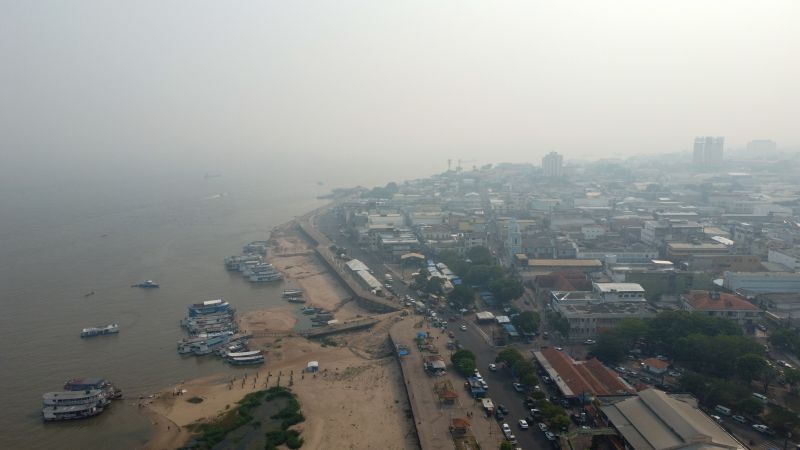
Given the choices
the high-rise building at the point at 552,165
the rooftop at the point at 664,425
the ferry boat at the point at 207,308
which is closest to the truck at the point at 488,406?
the rooftop at the point at 664,425

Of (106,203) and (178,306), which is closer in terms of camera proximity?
(178,306)

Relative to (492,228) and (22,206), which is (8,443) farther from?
(22,206)

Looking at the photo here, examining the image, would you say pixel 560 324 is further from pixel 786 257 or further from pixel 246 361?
pixel 786 257

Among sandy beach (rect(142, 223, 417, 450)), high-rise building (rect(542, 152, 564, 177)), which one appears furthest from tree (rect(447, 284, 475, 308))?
high-rise building (rect(542, 152, 564, 177))

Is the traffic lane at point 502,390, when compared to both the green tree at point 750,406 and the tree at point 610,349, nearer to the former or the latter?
the tree at point 610,349

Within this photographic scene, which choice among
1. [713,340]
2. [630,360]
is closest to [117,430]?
[630,360]
